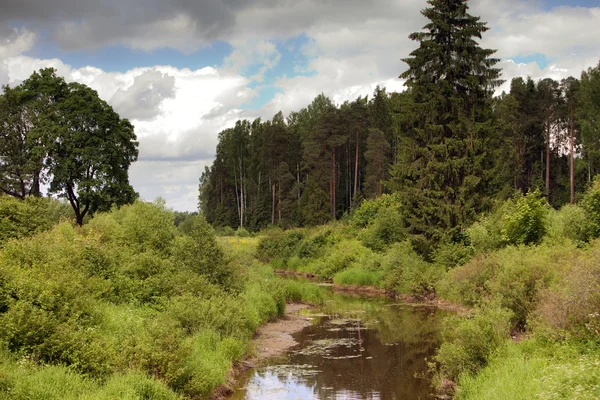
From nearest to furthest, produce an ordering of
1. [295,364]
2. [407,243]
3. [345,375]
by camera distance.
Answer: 1. [345,375]
2. [295,364]
3. [407,243]

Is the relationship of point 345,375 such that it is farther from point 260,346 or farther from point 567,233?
point 567,233

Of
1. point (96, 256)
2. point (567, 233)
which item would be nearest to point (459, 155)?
point (567, 233)

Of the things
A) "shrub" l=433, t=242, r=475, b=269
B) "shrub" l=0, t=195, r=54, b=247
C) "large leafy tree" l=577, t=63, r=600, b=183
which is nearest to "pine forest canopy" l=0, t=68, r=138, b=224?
"shrub" l=0, t=195, r=54, b=247

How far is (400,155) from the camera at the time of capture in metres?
35.8

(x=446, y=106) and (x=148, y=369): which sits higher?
(x=446, y=106)

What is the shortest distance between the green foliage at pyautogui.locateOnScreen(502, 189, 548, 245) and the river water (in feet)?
17.7

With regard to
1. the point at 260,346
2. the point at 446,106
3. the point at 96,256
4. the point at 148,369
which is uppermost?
the point at 446,106

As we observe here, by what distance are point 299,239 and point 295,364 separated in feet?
130

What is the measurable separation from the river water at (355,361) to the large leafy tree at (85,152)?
81.6 ft

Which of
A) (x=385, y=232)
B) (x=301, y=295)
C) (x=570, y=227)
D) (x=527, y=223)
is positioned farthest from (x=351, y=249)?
(x=570, y=227)

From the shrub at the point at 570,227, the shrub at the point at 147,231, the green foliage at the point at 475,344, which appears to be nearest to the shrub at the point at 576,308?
the green foliage at the point at 475,344

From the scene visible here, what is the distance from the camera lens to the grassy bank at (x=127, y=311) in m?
11.7

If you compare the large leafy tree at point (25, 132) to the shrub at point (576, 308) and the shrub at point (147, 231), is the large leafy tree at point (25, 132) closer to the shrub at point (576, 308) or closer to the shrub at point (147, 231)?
the shrub at point (147, 231)

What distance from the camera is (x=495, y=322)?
1519cm
